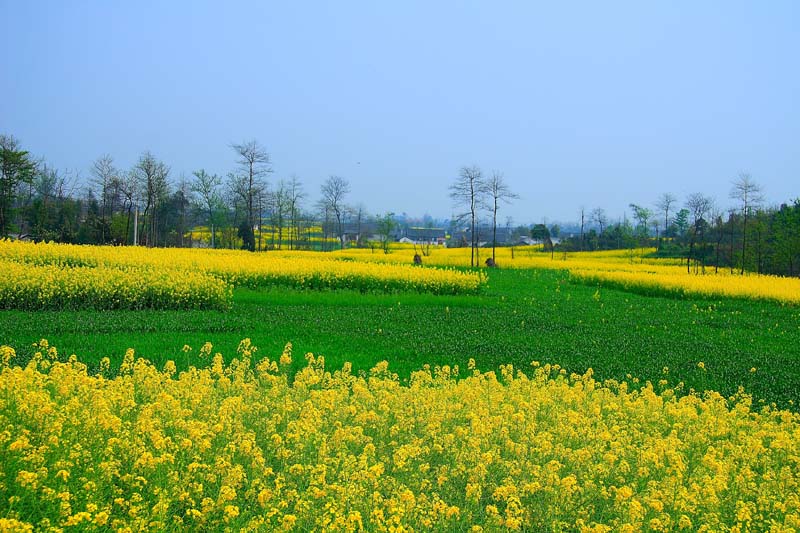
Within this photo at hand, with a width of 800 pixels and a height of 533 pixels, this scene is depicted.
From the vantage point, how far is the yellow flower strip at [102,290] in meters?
13.9

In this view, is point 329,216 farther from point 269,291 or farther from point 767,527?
point 767,527

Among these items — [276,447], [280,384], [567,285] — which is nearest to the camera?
[276,447]

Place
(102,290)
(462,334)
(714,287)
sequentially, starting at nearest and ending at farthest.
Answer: (462,334) < (102,290) < (714,287)

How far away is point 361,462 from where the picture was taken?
4.41 metres

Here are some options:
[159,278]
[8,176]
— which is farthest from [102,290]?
[8,176]

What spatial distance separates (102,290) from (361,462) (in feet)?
39.6

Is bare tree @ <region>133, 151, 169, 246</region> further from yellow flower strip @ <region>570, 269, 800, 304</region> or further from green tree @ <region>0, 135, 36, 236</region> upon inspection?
yellow flower strip @ <region>570, 269, 800, 304</region>

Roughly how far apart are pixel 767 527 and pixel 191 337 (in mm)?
9247

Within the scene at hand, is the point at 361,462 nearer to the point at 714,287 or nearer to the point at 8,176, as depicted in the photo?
the point at 714,287

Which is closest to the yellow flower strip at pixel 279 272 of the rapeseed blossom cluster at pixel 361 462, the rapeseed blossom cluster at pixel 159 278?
the rapeseed blossom cluster at pixel 159 278

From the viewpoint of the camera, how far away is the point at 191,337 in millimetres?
11422

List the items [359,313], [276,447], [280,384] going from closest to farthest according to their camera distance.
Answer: [276,447] < [280,384] < [359,313]

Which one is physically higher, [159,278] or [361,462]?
[159,278]

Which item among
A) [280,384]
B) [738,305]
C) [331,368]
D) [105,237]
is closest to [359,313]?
[331,368]
